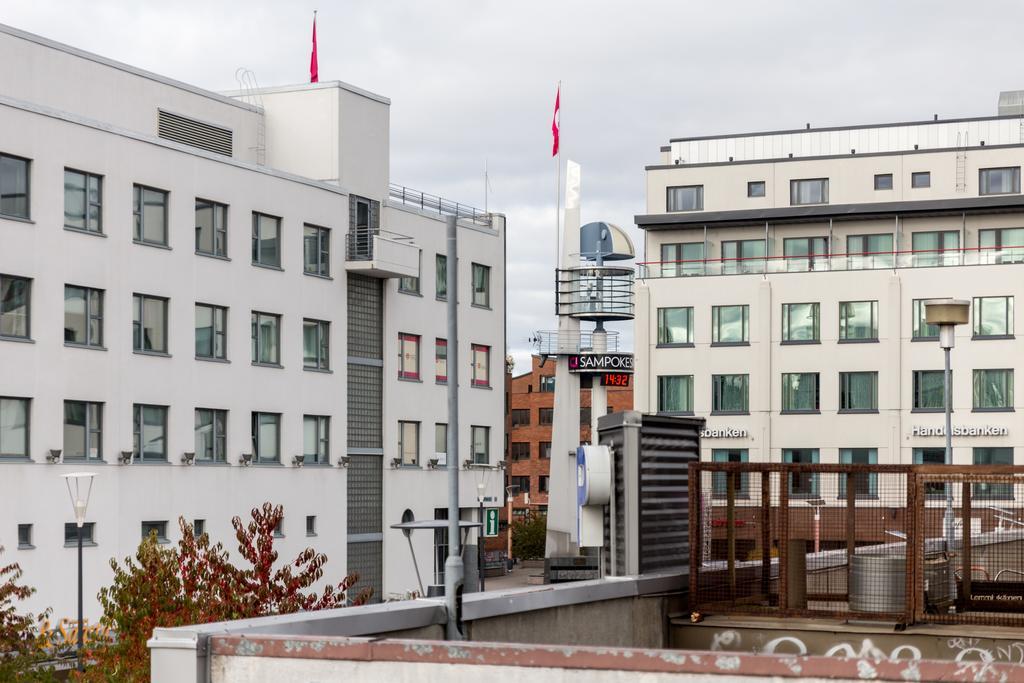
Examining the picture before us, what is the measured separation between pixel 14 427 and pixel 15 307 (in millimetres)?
3687

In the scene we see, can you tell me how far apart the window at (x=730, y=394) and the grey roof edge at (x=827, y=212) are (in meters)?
10.7

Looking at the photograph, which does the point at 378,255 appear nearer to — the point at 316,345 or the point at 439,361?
the point at 316,345

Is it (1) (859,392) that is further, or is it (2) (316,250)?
(1) (859,392)

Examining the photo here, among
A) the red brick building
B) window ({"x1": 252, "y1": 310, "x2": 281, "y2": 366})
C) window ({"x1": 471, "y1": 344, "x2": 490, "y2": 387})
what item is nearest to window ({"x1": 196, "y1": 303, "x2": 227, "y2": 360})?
window ({"x1": 252, "y1": 310, "x2": 281, "y2": 366})

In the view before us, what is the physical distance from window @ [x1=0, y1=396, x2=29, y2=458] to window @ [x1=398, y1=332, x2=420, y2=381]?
885 inches

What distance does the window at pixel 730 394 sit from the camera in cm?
8294

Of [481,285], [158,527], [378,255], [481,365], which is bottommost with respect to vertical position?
[158,527]

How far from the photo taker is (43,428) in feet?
162

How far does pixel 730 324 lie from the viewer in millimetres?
82875

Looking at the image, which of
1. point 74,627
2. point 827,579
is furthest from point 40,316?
point 827,579

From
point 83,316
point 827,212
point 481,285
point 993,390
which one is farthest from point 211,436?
point 827,212

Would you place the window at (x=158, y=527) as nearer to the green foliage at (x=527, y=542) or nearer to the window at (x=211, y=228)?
→ the window at (x=211, y=228)

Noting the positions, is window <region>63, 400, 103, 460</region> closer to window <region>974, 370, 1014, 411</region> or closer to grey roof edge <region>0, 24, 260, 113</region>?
grey roof edge <region>0, 24, 260, 113</region>

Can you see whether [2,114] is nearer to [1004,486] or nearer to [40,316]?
[40,316]
